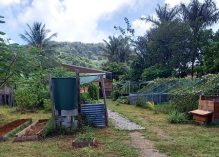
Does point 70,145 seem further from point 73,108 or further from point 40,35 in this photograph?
point 40,35

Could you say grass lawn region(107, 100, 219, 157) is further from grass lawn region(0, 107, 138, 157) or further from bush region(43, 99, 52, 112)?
bush region(43, 99, 52, 112)

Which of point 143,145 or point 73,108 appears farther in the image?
point 73,108

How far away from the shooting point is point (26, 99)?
2100 centimetres

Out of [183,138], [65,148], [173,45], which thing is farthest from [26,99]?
[173,45]

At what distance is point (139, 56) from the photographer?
42906 millimetres

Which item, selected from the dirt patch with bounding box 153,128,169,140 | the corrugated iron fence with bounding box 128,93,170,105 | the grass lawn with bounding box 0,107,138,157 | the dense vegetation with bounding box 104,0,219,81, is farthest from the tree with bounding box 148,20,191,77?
the grass lawn with bounding box 0,107,138,157

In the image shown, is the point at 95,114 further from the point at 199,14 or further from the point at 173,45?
the point at 199,14

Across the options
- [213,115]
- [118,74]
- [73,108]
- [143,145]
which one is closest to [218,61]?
[213,115]

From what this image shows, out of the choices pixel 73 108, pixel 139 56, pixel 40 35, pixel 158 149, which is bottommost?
pixel 158 149

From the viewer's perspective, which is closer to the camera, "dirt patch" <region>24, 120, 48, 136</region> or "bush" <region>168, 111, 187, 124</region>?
"dirt patch" <region>24, 120, 48, 136</region>

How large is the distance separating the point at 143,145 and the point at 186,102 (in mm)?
6951

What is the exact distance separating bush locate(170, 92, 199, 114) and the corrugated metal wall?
4.03m

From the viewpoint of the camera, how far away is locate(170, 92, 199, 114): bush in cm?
1535

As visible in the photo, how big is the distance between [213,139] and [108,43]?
47.7 meters
